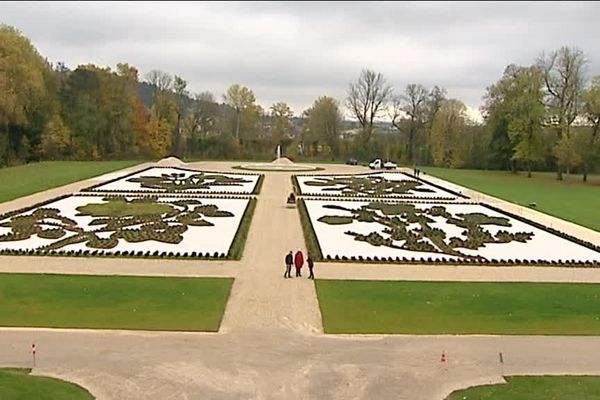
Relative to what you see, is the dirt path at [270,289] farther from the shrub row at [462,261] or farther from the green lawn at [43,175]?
the green lawn at [43,175]

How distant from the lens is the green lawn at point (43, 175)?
45.4 m

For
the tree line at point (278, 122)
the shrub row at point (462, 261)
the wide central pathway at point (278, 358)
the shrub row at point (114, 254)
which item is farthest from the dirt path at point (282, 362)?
the tree line at point (278, 122)

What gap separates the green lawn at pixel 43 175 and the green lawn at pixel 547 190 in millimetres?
31057

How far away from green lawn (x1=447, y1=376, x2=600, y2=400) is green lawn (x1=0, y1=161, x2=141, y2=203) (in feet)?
110

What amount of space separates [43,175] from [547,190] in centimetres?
4125

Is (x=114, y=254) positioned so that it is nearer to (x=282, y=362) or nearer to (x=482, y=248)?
(x=282, y=362)

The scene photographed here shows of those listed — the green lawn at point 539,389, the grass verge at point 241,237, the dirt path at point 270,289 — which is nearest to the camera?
the green lawn at point 539,389

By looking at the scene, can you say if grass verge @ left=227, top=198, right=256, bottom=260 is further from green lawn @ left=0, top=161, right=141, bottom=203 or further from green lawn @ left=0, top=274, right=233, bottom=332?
green lawn @ left=0, top=161, right=141, bottom=203

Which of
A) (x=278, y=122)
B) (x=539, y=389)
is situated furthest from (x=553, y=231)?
(x=278, y=122)

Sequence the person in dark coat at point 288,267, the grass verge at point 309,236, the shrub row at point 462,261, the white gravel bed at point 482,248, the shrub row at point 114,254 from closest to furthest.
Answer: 1. the person in dark coat at point 288,267
2. the shrub row at point 114,254
3. the shrub row at point 462,261
4. the grass verge at point 309,236
5. the white gravel bed at point 482,248

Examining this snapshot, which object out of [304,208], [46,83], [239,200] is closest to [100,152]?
[46,83]

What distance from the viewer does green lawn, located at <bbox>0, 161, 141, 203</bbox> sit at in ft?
149

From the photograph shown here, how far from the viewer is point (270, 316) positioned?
1784 cm

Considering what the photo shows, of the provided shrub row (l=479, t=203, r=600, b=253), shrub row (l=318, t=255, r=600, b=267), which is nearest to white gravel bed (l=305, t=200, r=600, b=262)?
shrub row (l=479, t=203, r=600, b=253)
